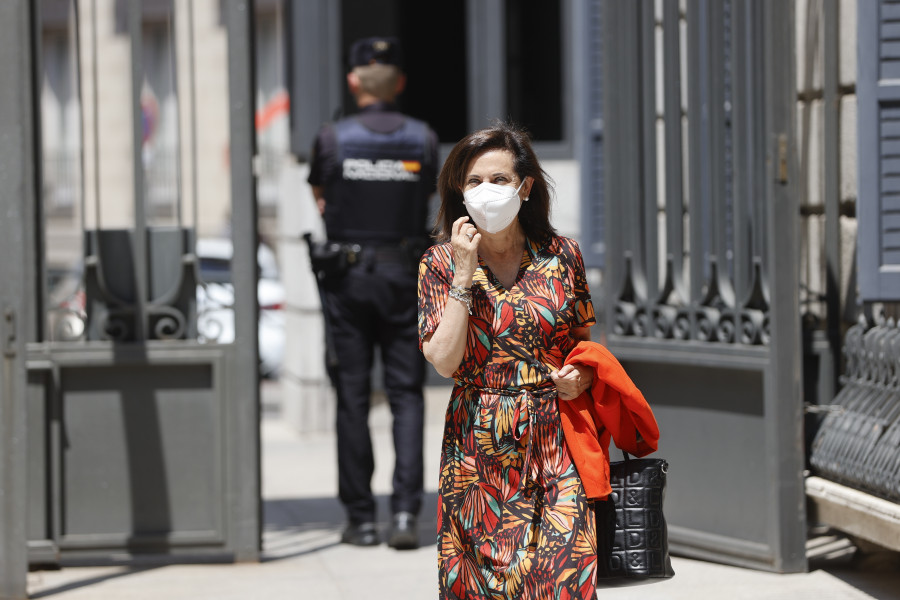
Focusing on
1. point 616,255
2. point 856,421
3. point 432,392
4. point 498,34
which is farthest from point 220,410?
point 498,34

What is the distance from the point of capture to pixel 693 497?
566 cm

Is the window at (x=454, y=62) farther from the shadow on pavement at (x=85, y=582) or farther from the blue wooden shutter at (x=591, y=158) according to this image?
the shadow on pavement at (x=85, y=582)

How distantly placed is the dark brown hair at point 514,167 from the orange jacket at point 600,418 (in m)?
0.38

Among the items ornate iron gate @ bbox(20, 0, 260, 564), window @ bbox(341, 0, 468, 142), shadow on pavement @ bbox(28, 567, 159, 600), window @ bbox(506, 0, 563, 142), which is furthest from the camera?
window @ bbox(341, 0, 468, 142)

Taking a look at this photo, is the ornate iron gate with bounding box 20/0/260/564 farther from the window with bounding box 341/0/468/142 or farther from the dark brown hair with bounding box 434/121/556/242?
the window with bounding box 341/0/468/142

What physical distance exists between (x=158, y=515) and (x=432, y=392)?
14.2 feet

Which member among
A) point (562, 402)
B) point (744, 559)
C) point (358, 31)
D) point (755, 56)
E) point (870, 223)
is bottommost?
point (744, 559)

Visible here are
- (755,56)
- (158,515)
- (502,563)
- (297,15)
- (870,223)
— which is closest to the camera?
(502,563)

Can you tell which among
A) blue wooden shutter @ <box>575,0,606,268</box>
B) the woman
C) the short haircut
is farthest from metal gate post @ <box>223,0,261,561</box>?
blue wooden shutter @ <box>575,0,606,268</box>

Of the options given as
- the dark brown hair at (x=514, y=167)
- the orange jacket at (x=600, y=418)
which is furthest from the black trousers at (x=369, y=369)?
the orange jacket at (x=600, y=418)

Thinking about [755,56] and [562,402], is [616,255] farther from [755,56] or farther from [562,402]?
[562,402]

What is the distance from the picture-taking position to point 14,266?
538 centimetres

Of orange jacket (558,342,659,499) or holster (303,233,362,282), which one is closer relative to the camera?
orange jacket (558,342,659,499)

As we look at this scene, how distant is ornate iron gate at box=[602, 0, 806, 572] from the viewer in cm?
523
